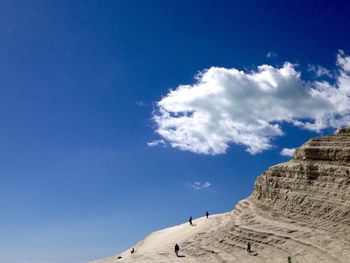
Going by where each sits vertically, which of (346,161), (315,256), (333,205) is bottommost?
(315,256)

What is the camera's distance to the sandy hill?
150 feet

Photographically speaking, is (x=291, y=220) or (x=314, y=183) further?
(x=314, y=183)

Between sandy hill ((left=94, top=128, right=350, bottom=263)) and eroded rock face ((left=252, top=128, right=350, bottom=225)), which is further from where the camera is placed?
eroded rock face ((left=252, top=128, right=350, bottom=225))

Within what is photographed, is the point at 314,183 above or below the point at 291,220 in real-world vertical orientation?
above

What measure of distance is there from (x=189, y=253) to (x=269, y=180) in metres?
11.1

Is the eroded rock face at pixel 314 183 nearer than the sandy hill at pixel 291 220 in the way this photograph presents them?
No

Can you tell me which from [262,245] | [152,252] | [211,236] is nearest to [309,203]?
[262,245]

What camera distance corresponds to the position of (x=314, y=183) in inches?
2024

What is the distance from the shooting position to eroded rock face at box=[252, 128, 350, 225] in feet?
158

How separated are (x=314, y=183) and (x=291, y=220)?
13.1ft

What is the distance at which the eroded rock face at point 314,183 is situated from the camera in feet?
158

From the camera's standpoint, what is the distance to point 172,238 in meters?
63.1

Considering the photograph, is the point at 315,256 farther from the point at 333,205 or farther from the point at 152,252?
the point at 152,252

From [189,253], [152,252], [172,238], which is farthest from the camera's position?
[172,238]
